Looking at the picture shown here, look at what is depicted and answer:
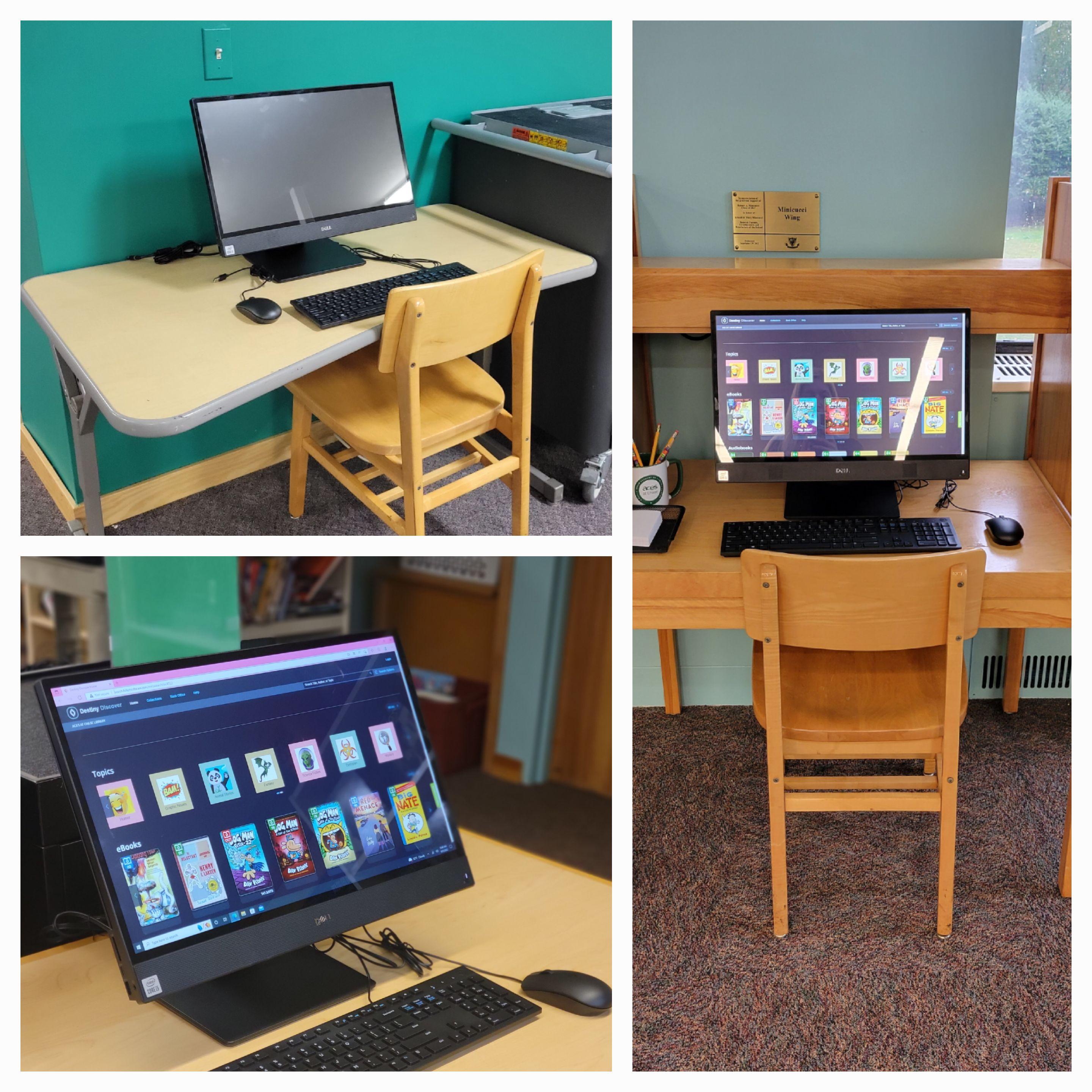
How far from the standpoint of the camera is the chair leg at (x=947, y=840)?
74.9 inches

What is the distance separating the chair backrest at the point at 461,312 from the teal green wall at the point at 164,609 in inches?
21.5

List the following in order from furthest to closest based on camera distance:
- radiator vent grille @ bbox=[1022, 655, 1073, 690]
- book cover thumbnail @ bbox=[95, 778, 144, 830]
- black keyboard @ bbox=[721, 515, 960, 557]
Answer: radiator vent grille @ bbox=[1022, 655, 1073, 690], black keyboard @ bbox=[721, 515, 960, 557], book cover thumbnail @ bbox=[95, 778, 144, 830]

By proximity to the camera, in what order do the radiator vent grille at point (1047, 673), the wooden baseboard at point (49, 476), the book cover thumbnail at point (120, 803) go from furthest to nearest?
the radiator vent grille at point (1047, 673)
the wooden baseboard at point (49, 476)
the book cover thumbnail at point (120, 803)

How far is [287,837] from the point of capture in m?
1.17

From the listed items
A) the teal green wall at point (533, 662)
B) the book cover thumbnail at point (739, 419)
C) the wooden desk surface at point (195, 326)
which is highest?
the wooden desk surface at point (195, 326)

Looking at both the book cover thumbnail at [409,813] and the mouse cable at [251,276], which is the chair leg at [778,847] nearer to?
the book cover thumbnail at [409,813]

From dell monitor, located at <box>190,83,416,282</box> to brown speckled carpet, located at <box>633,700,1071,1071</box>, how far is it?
1.51m

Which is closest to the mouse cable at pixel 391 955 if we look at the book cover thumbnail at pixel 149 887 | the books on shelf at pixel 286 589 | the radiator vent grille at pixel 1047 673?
the book cover thumbnail at pixel 149 887

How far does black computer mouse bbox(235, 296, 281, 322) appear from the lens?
6.33 ft

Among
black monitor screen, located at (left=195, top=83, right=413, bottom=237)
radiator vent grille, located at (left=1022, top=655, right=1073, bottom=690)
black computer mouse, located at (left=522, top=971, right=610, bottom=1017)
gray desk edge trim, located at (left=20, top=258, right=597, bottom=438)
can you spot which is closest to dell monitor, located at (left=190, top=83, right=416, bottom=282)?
black monitor screen, located at (left=195, top=83, right=413, bottom=237)

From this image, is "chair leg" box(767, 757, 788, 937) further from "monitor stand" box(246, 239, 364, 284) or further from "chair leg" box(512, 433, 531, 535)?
"monitor stand" box(246, 239, 364, 284)

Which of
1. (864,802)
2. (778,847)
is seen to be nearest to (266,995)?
(778,847)

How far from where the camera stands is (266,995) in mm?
1169
